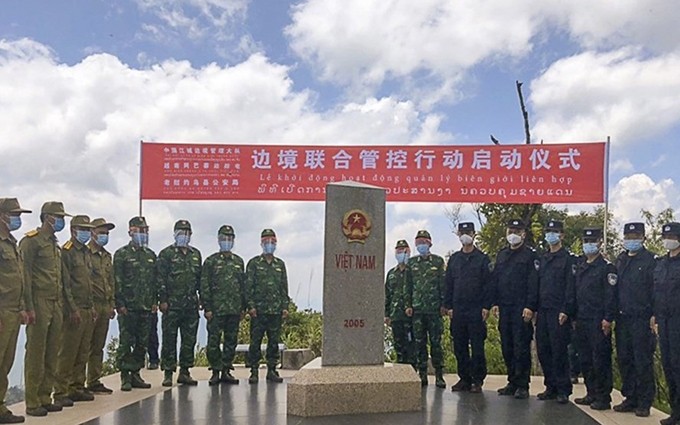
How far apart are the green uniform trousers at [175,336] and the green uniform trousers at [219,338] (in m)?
0.21

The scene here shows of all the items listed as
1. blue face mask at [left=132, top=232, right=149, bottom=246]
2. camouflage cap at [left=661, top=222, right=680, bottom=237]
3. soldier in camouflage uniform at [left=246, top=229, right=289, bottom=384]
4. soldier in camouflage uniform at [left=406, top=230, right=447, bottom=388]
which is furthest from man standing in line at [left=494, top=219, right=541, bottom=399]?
blue face mask at [left=132, top=232, right=149, bottom=246]

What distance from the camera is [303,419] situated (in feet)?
19.5

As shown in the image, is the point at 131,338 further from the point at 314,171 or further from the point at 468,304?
the point at 314,171

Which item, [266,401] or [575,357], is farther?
[575,357]

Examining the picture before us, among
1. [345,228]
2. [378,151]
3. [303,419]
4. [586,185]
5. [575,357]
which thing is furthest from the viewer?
[378,151]

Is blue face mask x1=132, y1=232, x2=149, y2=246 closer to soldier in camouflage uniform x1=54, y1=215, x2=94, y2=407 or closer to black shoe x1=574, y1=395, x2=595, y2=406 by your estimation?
soldier in camouflage uniform x1=54, y1=215, x2=94, y2=407

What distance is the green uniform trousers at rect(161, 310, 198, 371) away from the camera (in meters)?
8.20

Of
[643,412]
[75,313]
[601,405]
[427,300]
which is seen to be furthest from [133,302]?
[643,412]

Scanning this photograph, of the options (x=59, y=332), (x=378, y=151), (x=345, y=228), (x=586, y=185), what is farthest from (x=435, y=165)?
(x=59, y=332)

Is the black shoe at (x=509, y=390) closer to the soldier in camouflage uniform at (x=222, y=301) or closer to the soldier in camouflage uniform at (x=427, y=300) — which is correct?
the soldier in camouflage uniform at (x=427, y=300)

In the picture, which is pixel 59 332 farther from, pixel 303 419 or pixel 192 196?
pixel 192 196

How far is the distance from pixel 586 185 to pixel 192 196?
227 inches

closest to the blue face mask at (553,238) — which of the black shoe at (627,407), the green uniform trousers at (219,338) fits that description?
the black shoe at (627,407)

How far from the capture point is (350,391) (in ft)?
20.3
